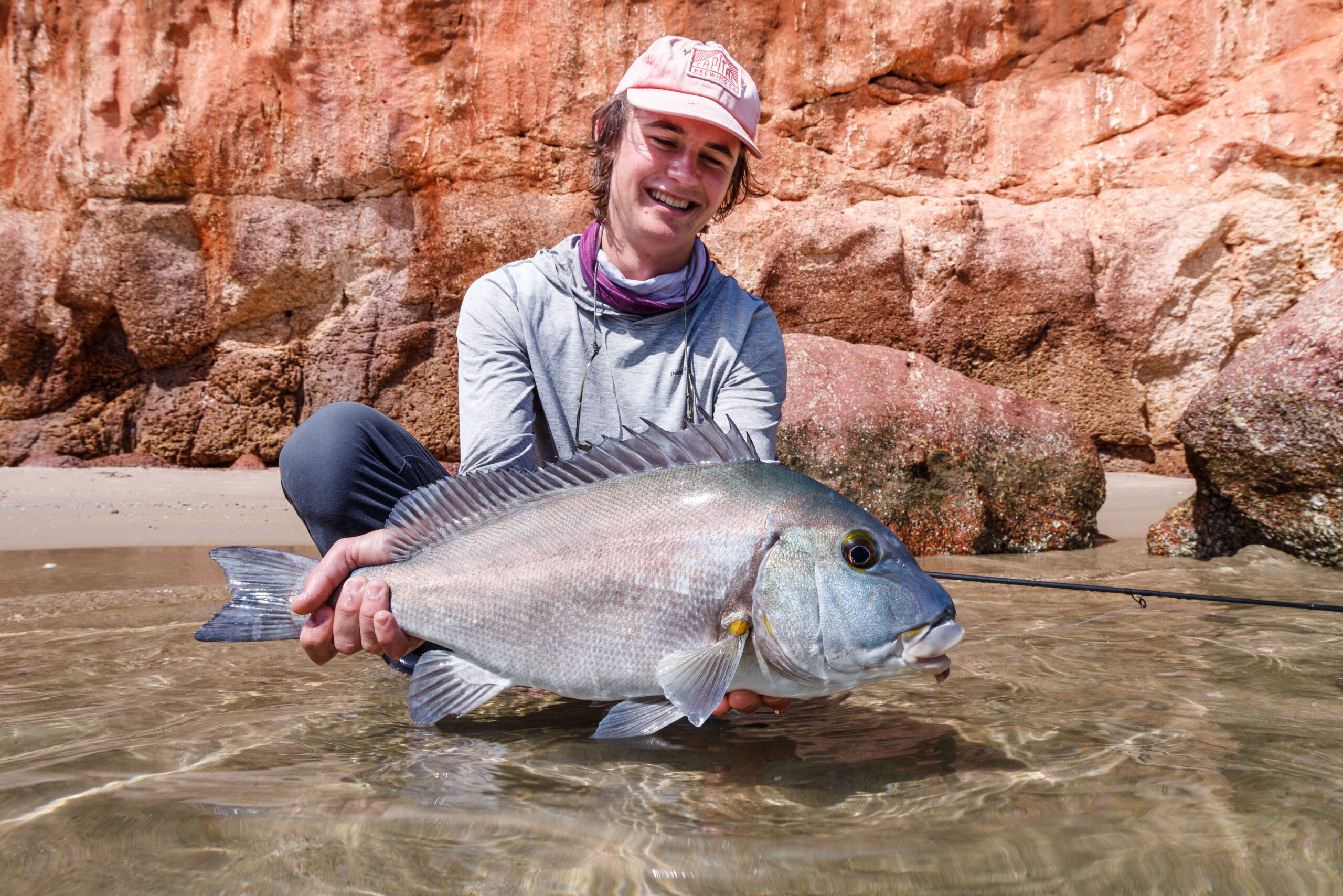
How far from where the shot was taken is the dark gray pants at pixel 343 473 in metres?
2.34

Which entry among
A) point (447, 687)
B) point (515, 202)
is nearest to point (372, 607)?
point (447, 687)

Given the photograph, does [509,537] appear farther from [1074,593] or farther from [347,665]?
[1074,593]

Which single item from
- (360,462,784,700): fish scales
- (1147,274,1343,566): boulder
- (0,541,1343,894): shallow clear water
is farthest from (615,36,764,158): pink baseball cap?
(1147,274,1343,566): boulder

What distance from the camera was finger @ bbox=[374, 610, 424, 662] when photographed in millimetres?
1975

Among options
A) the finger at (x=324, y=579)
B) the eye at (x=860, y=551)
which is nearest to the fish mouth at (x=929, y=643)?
the eye at (x=860, y=551)

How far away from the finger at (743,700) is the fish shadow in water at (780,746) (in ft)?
0.32

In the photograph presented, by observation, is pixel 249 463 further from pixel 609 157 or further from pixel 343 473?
pixel 343 473

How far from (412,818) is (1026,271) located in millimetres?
9971

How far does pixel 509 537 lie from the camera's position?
1.99 m

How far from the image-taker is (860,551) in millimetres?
1748

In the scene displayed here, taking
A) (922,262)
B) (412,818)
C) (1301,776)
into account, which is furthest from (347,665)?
(922,262)

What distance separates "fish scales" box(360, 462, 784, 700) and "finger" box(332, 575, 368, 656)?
0.12 ft

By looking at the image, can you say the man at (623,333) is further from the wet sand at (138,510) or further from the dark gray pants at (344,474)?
the wet sand at (138,510)

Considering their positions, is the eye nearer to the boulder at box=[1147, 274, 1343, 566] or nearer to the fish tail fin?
the fish tail fin
